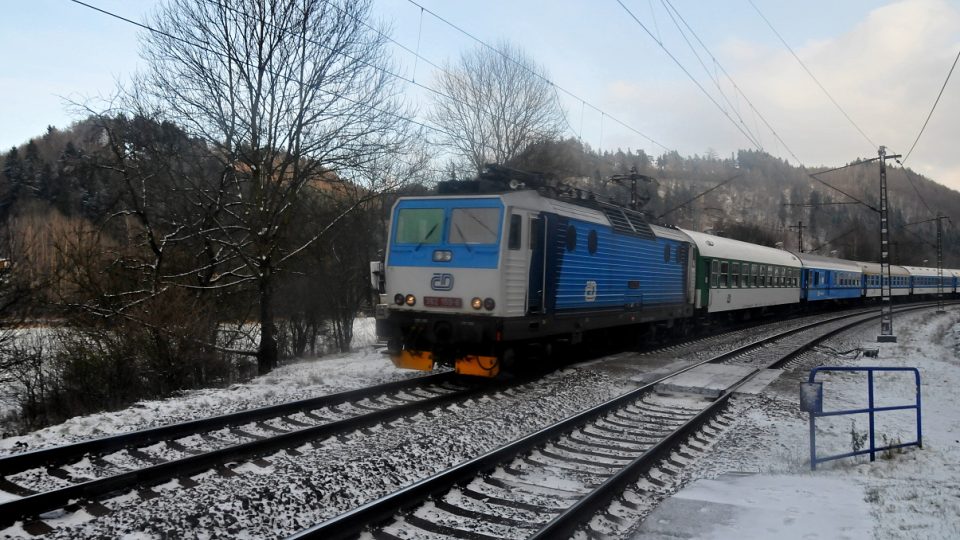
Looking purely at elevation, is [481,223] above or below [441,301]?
above

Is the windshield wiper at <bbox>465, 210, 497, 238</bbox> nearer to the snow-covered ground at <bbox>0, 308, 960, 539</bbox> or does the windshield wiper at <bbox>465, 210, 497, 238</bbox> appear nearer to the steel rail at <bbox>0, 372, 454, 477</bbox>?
the snow-covered ground at <bbox>0, 308, 960, 539</bbox>

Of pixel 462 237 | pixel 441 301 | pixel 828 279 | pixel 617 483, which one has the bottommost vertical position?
pixel 617 483

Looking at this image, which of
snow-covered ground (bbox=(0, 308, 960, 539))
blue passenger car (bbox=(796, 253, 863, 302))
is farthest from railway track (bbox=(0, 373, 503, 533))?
blue passenger car (bbox=(796, 253, 863, 302))

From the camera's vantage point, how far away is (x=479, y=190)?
35.4 feet

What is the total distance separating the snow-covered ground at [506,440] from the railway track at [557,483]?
442mm

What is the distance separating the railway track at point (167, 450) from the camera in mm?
4895

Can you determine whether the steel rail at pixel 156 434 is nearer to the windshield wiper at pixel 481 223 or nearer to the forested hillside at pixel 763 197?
the windshield wiper at pixel 481 223

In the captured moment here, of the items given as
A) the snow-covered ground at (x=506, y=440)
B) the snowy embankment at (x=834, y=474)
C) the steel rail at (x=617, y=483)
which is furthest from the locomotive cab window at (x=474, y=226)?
the snowy embankment at (x=834, y=474)

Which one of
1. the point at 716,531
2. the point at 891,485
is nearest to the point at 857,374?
the point at 891,485

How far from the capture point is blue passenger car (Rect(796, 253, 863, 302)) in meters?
35.1

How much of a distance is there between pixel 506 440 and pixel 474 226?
13.1 feet

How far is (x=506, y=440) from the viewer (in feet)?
24.4

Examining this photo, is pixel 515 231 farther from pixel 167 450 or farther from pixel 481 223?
pixel 167 450

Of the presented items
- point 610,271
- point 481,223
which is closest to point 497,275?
point 481,223
